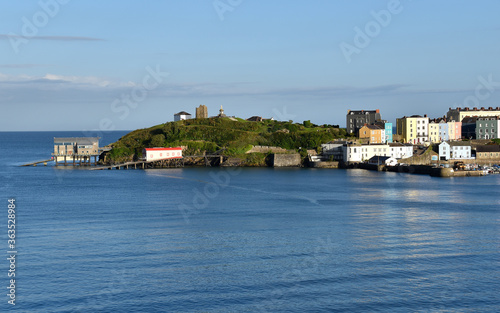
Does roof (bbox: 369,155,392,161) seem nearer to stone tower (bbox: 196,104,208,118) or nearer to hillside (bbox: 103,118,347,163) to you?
hillside (bbox: 103,118,347,163)

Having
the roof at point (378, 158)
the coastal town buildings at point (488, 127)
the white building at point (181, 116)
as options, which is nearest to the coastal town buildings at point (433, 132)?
the coastal town buildings at point (488, 127)

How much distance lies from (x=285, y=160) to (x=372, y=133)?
16.6m

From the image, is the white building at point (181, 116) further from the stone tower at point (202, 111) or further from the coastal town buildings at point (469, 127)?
the coastal town buildings at point (469, 127)

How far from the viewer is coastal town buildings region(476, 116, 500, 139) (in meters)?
99.1

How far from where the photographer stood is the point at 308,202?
A: 4581 cm

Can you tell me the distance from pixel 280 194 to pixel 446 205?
46.3 feet

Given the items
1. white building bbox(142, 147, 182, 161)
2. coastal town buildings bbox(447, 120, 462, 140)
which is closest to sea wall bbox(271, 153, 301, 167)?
white building bbox(142, 147, 182, 161)

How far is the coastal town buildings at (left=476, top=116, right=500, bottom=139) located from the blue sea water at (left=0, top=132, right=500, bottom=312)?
51.3 meters

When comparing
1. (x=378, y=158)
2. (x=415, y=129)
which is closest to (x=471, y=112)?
(x=415, y=129)

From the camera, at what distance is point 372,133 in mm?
93312

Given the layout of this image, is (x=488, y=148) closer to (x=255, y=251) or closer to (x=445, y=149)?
(x=445, y=149)

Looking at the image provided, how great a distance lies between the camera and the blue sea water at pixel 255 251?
2156 centimetres

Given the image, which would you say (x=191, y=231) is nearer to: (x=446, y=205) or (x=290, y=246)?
(x=290, y=246)

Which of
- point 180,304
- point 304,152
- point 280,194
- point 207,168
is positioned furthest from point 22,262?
point 304,152
